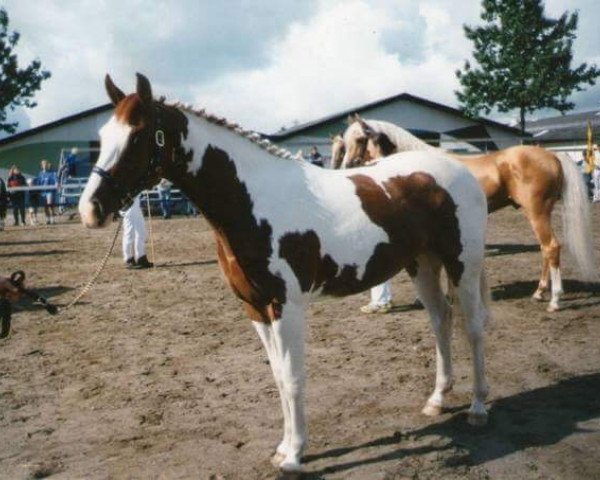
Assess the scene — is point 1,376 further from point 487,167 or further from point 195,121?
point 487,167

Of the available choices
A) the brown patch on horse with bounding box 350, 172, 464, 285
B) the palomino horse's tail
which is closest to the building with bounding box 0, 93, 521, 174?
the palomino horse's tail

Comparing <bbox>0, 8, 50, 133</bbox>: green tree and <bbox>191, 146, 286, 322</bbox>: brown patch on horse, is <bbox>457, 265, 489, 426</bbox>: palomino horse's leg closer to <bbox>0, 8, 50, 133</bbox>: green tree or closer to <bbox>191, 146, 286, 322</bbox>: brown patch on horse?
<bbox>191, 146, 286, 322</bbox>: brown patch on horse

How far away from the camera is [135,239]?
1048cm

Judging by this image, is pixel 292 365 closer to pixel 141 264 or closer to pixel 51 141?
pixel 141 264

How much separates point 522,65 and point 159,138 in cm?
3470

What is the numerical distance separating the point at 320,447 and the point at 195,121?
229cm

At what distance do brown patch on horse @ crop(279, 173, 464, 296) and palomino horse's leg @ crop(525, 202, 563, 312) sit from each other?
3.38 metres

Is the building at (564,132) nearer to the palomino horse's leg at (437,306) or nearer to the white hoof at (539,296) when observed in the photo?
the white hoof at (539,296)

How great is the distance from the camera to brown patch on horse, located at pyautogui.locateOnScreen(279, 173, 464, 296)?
132 inches

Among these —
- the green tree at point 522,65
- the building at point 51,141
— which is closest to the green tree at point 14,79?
the building at point 51,141

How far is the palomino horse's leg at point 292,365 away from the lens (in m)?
3.29

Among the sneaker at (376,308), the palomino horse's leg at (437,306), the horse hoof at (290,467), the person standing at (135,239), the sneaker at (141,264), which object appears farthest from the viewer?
the sneaker at (141,264)

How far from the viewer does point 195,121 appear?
3250 mm

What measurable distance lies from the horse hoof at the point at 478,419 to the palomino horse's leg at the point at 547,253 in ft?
10.8
